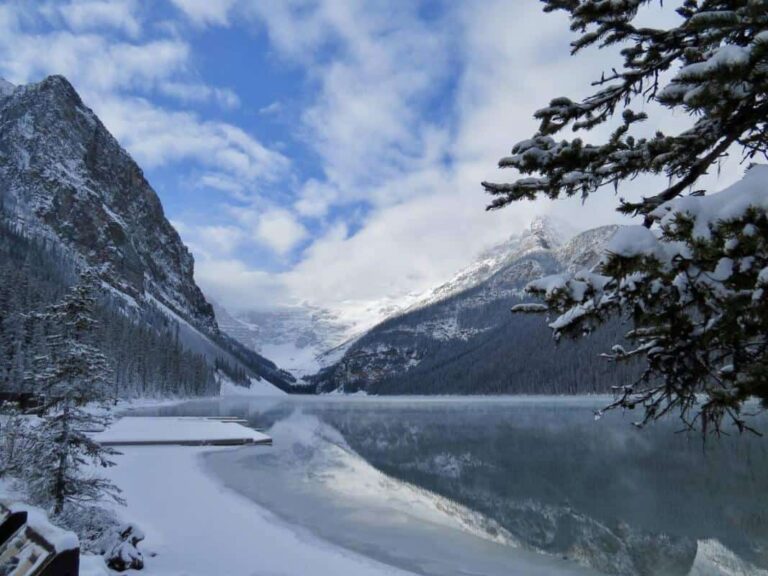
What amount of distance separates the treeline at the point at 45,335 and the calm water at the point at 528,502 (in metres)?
8.99

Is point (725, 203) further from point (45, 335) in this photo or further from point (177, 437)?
point (45, 335)

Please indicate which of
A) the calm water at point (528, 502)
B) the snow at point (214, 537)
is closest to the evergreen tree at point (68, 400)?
the snow at point (214, 537)

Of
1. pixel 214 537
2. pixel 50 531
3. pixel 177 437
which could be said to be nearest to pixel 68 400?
pixel 214 537

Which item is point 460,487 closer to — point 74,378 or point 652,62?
point 74,378

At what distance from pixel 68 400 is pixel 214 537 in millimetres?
5308

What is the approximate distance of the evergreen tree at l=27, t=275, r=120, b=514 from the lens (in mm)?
12664

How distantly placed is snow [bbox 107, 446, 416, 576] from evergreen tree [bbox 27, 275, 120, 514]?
2.30 meters

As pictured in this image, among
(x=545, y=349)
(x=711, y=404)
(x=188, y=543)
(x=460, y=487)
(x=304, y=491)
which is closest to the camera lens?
(x=711, y=404)

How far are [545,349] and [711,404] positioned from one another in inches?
7637

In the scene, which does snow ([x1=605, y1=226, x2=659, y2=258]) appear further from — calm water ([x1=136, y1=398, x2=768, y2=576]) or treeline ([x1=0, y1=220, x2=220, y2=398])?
calm water ([x1=136, y1=398, x2=768, y2=576])

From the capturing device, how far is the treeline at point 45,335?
181ft

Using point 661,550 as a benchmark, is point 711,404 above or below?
above

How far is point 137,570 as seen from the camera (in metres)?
10.7

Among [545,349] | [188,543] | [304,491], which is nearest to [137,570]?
[188,543]
